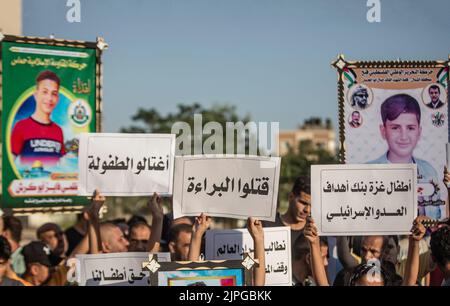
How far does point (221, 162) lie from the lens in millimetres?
5629

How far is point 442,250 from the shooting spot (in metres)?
5.45

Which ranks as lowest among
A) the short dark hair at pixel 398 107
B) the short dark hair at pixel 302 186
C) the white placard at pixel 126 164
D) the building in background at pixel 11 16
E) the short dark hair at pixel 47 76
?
the short dark hair at pixel 302 186

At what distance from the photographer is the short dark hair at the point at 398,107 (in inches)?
262

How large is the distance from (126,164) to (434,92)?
2.80 meters

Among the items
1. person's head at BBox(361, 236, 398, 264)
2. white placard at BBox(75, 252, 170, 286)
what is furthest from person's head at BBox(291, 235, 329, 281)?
white placard at BBox(75, 252, 170, 286)

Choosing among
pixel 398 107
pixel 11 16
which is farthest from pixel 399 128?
pixel 11 16

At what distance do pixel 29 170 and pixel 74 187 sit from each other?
39cm

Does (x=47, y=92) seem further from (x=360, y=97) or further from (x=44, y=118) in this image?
(x=360, y=97)

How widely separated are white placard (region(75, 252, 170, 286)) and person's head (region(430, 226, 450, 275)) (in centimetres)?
203

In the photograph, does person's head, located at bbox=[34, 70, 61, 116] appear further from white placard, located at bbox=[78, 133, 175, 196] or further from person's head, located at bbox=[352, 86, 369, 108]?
person's head, located at bbox=[352, 86, 369, 108]

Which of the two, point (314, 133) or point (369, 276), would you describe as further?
point (314, 133)

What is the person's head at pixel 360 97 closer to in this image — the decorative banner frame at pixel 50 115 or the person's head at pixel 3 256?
the decorative banner frame at pixel 50 115

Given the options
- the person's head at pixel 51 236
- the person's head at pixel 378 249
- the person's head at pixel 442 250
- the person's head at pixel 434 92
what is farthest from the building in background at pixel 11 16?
the person's head at pixel 442 250

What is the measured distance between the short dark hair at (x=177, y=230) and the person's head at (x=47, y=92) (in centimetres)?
154
